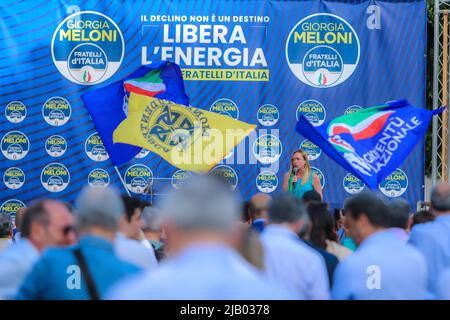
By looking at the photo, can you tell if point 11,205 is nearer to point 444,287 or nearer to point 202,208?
point 444,287

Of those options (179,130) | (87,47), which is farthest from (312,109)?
(87,47)

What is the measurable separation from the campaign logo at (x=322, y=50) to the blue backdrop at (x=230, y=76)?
0.05 ft

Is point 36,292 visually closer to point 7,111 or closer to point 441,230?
point 441,230

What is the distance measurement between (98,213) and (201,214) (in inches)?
51.3

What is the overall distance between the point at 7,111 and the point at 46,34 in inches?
52.9

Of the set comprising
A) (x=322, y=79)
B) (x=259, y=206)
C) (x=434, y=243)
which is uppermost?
(x=322, y=79)

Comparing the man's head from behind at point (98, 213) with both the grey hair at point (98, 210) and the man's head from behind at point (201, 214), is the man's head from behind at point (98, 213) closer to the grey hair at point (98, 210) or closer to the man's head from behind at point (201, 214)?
the grey hair at point (98, 210)

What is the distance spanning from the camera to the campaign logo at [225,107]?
12812mm

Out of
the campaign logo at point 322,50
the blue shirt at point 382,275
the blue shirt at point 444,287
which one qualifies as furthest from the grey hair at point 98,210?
the campaign logo at point 322,50

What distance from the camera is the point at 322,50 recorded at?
1295 cm

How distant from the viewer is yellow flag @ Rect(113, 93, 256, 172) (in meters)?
10.0

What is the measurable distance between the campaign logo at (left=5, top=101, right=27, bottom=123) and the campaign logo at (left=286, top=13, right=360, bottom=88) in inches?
164

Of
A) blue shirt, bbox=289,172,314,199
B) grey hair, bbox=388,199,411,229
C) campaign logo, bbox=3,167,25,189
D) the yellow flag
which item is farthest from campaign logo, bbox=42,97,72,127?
grey hair, bbox=388,199,411,229

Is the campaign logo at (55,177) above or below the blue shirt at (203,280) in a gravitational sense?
below
